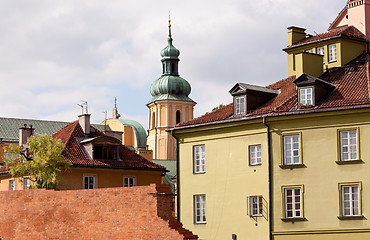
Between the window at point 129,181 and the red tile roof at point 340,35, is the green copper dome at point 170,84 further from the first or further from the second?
the red tile roof at point 340,35

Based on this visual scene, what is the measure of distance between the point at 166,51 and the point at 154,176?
6682 centimetres

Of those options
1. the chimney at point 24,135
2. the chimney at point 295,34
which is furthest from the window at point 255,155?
the chimney at point 24,135

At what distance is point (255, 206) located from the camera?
3678cm

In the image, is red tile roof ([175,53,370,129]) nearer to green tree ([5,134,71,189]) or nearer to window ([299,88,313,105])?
window ([299,88,313,105])

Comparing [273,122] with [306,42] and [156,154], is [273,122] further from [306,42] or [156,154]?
[156,154]

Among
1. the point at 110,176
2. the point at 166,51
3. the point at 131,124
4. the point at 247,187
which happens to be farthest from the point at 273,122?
the point at 131,124

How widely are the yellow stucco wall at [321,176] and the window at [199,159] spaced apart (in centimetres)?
501

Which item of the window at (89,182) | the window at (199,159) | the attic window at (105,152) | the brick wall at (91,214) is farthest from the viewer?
the attic window at (105,152)

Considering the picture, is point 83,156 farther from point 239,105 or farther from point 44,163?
point 239,105

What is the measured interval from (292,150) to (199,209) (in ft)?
21.5

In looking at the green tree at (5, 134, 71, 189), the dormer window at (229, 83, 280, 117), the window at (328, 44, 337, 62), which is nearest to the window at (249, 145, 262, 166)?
the dormer window at (229, 83, 280, 117)

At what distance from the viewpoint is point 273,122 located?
1436 inches

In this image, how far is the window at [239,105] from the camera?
38969 millimetres

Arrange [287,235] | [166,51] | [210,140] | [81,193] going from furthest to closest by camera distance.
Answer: [166,51] < [210,140] < [287,235] < [81,193]
